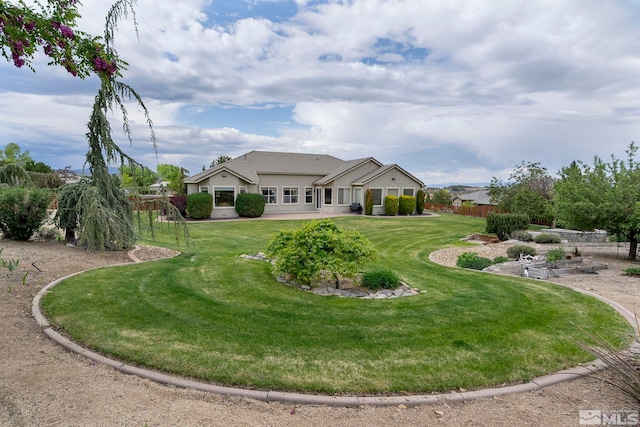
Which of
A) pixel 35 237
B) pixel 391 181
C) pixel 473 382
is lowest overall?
pixel 473 382

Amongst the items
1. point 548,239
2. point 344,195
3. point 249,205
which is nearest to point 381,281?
point 548,239

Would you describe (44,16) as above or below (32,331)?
above

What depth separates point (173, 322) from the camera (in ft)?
17.3

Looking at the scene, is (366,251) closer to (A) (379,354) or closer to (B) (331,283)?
(B) (331,283)

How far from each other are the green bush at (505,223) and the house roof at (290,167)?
502 inches

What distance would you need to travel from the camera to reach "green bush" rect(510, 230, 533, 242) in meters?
15.9

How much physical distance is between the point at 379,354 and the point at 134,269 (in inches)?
257

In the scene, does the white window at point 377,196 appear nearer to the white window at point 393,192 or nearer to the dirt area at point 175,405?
the white window at point 393,192

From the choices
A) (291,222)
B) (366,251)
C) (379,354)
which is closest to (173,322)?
(379,354)

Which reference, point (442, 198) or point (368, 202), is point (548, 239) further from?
point (442, 198)

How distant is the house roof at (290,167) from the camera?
90.5 ft

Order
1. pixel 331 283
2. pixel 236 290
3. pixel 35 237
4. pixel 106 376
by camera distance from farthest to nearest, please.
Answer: pixel 35 237, pixel 331 283, pixel 236 290, pixel 106 376

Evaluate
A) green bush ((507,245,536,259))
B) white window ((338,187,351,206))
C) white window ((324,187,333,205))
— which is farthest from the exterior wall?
green bush ((507,245,536,259))

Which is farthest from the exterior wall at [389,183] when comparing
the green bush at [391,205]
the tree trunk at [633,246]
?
the tree trunk at [633,246]
